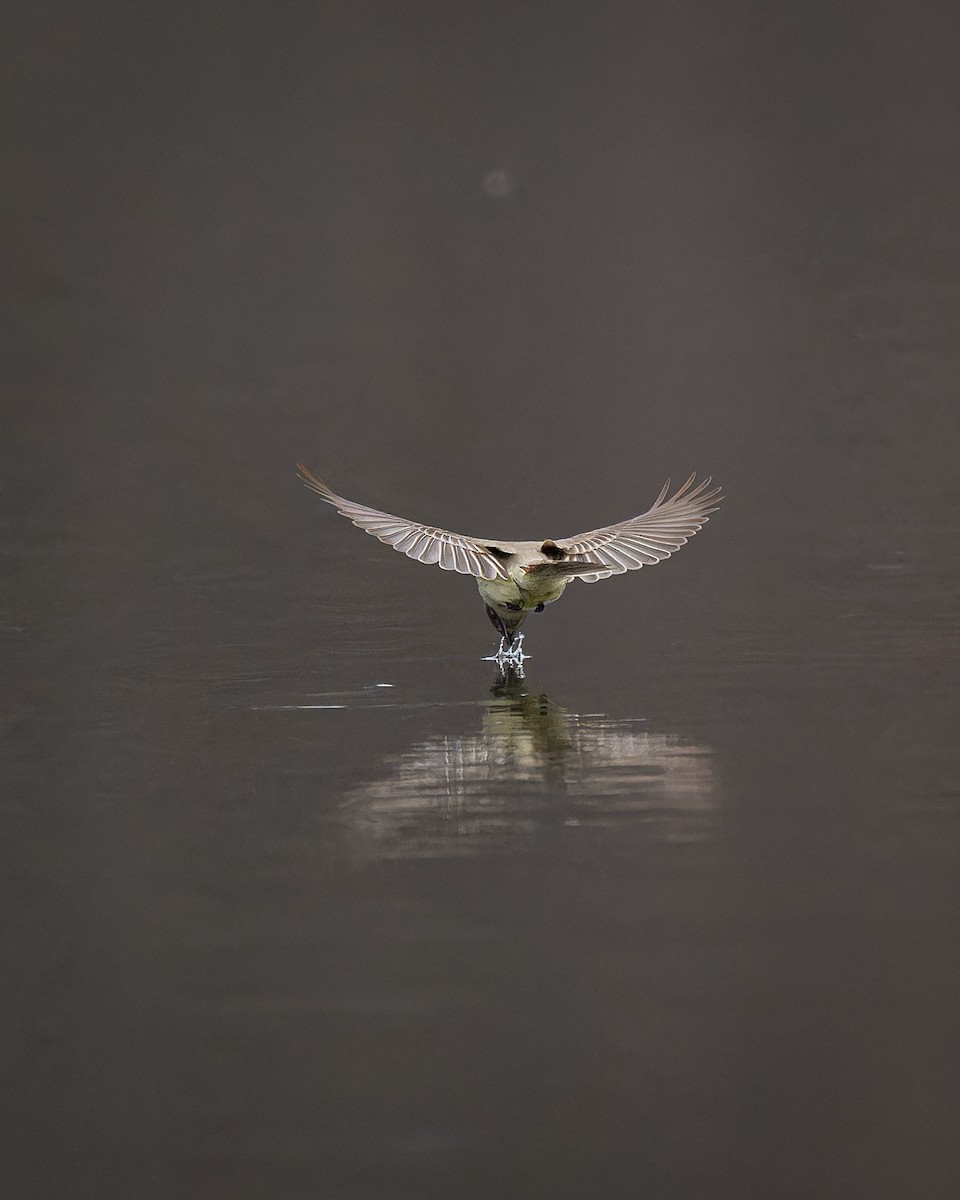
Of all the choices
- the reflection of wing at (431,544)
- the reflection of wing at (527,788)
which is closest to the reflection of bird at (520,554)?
the reflection of wing at (431,544)

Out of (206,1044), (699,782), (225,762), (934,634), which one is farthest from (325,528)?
(206,1044)

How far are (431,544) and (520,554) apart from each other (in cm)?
21

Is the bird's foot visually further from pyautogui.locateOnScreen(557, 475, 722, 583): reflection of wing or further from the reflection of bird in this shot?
pyautogui.locateOnScreen(557, 475, 722, 583): reflection of wing

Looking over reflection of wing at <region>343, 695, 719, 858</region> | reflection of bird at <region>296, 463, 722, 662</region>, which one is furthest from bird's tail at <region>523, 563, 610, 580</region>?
reflection of wing at <region>343, 695, 719, 858</region>

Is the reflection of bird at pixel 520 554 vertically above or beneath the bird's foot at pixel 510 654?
above

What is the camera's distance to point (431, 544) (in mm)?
2832

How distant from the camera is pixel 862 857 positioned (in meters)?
1.84

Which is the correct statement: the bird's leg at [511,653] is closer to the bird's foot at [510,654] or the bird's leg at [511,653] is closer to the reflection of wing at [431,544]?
the bird's foot at [510,654]

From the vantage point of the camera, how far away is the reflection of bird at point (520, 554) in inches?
111

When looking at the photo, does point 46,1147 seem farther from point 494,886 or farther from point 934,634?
point 934,634

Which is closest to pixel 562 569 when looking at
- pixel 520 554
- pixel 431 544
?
pixel 520 554

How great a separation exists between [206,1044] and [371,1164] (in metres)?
0.25

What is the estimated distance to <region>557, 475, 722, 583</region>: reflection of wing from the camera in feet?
9.82

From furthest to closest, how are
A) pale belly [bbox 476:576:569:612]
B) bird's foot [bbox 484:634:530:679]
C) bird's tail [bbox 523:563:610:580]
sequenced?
1. bird's foot [bbox 484:634:530:679]
2. pale belly [bbox 476:576:569:612]
3. bird's tail [bbox 523:563:610:580]
